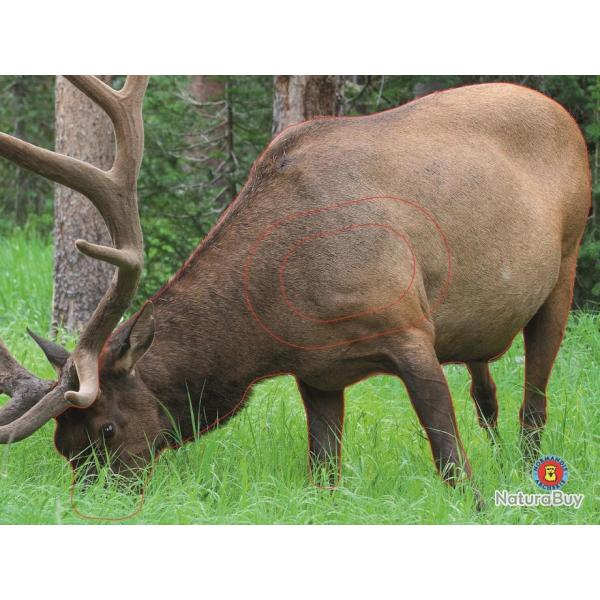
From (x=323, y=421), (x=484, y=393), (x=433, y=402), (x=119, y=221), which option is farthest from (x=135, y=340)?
(x=484, y=393)

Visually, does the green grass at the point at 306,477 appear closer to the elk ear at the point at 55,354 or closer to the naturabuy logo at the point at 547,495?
the naturabuy logo at the point at 547,495

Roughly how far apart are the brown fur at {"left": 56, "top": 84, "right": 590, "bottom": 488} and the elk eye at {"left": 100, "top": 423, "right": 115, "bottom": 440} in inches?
1.3

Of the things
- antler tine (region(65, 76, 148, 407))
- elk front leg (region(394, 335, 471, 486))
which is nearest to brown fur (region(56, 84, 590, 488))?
elk front leg (region(394, 335, 471, 486))

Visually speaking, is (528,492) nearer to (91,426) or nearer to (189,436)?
(189,436)

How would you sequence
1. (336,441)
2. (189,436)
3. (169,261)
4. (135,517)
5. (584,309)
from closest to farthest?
(135,517) < (189,436) < (336,441) < (584,309) < (169,261)

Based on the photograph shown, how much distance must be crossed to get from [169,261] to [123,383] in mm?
3453

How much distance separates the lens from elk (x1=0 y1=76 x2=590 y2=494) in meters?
4.71

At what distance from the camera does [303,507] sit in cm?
477

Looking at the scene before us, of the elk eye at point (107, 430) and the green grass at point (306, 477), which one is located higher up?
the elk eye at point (107, 430)

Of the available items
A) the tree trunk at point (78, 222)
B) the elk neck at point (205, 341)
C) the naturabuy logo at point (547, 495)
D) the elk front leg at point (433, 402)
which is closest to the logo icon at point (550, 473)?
the naturabuy logo at point (547, 495)

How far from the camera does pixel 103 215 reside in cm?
470

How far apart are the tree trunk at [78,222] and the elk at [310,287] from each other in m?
2.86

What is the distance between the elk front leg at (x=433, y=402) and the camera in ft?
15.6
